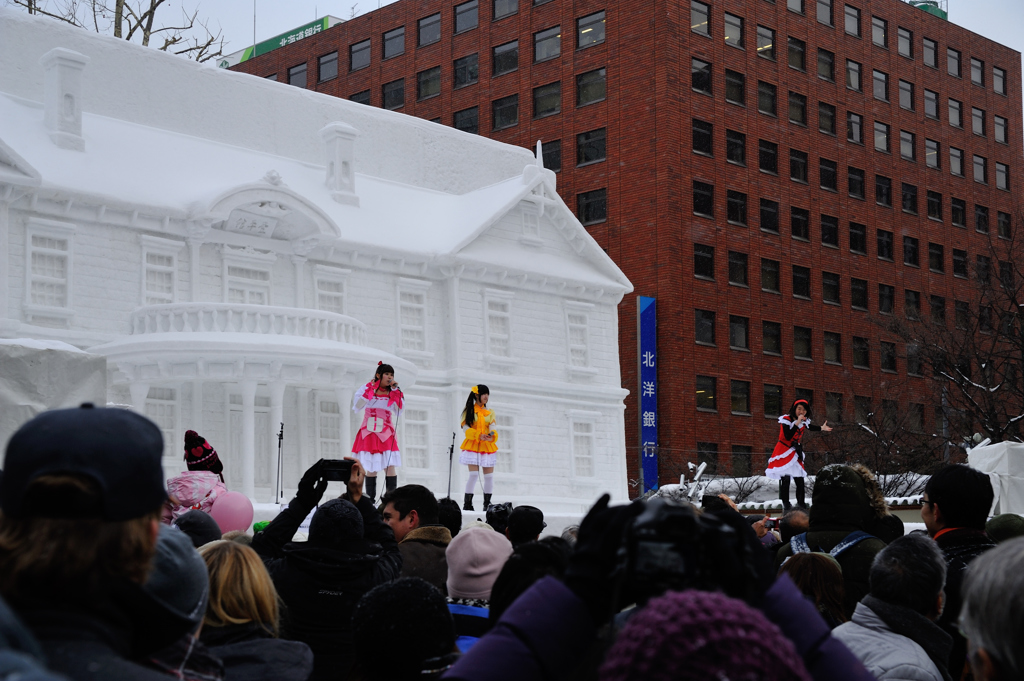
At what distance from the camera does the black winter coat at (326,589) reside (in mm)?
5797

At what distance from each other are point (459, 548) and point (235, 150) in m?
28.4

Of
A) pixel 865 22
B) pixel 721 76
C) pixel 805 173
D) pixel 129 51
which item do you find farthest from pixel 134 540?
pixel 865 22

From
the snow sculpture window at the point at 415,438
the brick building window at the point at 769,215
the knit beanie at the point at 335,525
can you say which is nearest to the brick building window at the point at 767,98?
the brick building window at the point at 769,215

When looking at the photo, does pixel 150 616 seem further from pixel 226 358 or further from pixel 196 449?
pixel 226 358

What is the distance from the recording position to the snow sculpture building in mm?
26328

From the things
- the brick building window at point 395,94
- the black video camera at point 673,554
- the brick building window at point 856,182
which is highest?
the brick building window at point 395,94

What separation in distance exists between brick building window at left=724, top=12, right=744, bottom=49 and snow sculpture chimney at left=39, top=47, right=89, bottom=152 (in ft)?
111

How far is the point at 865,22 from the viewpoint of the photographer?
204 feet

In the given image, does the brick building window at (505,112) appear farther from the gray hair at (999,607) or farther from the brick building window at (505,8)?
the gray hair at (999,607)

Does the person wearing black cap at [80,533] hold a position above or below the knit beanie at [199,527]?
above

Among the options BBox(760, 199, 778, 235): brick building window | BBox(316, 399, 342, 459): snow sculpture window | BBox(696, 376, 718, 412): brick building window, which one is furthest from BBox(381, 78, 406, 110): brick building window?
BBox(316, 399, 342, 459): snow sculpture window

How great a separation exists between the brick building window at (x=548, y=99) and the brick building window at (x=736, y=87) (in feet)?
24.4

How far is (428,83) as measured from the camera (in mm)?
61906

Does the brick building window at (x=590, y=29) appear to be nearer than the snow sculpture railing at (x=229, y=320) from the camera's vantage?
No
